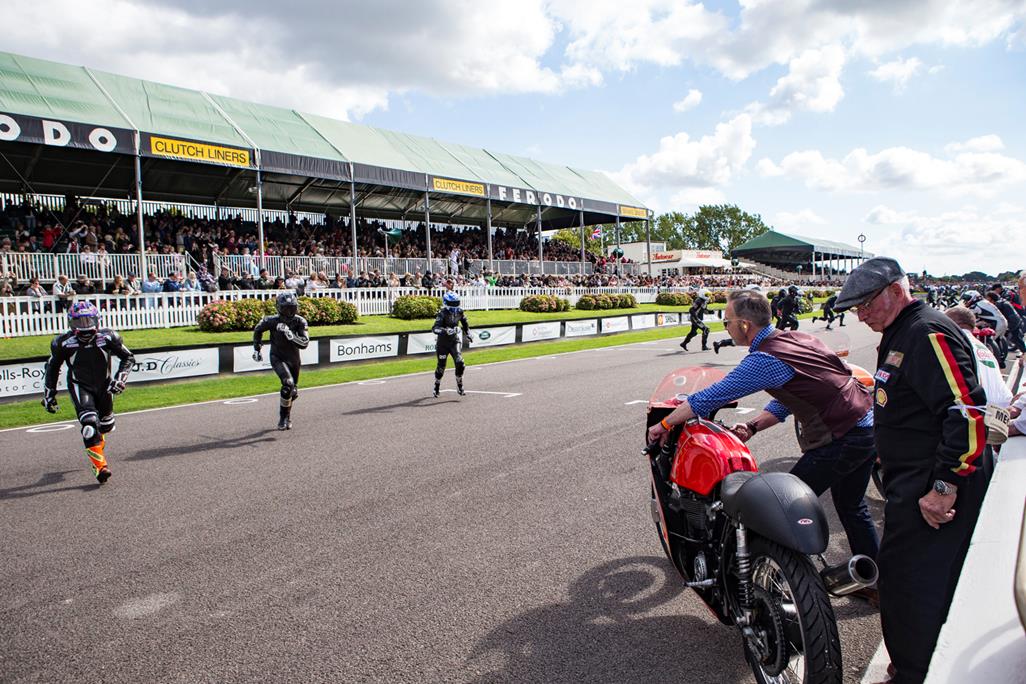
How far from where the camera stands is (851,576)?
255 centimetres

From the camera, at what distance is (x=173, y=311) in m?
21.6

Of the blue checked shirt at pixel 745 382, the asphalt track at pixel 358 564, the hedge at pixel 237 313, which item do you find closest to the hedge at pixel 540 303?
the hedge at pixel 237 313

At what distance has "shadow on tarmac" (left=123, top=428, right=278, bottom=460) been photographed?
7.96 metres

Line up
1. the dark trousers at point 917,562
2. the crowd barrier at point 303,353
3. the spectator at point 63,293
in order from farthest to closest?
the spectator at point 63,293 < the crowd barrier at point 303,353 < the dark trousers at point 917,562

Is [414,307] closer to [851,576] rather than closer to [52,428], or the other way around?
[52,428]

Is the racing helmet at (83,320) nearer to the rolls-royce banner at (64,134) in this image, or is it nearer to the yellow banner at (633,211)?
the rolls-royce banner at (64,134)

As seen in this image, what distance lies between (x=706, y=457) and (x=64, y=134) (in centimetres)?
2314

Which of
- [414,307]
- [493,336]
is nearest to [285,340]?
[493,336]

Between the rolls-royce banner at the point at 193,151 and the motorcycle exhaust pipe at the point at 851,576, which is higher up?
the rolls-royce banner at the point at 193,151

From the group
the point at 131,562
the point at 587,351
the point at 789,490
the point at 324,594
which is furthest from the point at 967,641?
the point at 587,351

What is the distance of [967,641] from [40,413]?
43.0 ft

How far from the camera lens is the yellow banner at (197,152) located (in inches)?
869

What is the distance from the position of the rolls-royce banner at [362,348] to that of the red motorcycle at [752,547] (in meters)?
14.5

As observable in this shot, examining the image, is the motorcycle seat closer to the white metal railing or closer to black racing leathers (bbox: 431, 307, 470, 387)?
black racing leathers (bbox: 431, 307, 470, 387)
